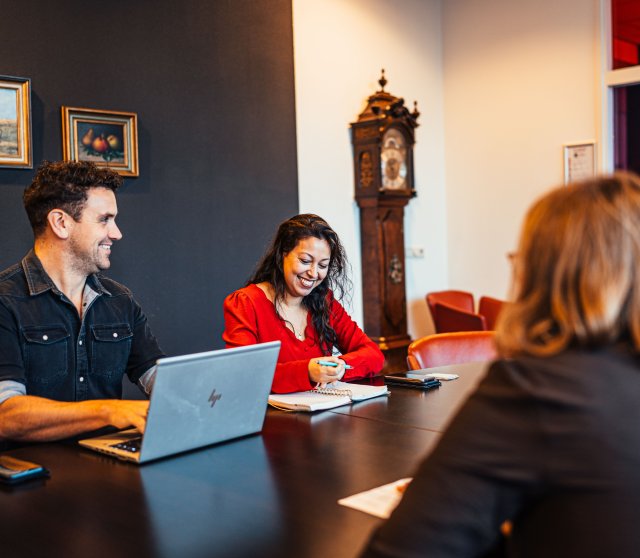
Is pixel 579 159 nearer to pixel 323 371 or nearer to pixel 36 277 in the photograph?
pixel 323 371

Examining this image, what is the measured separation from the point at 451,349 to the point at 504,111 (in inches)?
136

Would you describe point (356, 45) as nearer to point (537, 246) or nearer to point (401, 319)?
point (401, 319)

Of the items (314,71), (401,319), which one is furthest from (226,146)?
(401,319)

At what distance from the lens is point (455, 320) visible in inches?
218

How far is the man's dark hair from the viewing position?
246 centimetres

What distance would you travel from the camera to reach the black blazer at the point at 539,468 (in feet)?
2.93

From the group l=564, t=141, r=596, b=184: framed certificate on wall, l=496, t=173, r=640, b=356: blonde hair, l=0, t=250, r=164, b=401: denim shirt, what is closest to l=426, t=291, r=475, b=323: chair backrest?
l=564, t=141, r=596, b=184: framed certificate on wall

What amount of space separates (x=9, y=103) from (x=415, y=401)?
2.66 meters

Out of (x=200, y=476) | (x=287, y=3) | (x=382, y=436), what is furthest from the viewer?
(x=287, y=3)

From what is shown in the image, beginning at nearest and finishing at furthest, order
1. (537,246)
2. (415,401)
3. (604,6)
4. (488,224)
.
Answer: (537,246)
(415,401)
(604,6)
(488,224)

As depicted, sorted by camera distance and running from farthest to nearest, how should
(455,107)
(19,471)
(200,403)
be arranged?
(455,107) < (200,403) < (19,471)

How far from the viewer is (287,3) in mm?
5180

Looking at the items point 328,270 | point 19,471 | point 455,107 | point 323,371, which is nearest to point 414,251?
point 455,107

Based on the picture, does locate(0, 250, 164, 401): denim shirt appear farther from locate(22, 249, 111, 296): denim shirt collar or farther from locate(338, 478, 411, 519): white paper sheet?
locate(338, 478, 411, 519): white paper sheet
